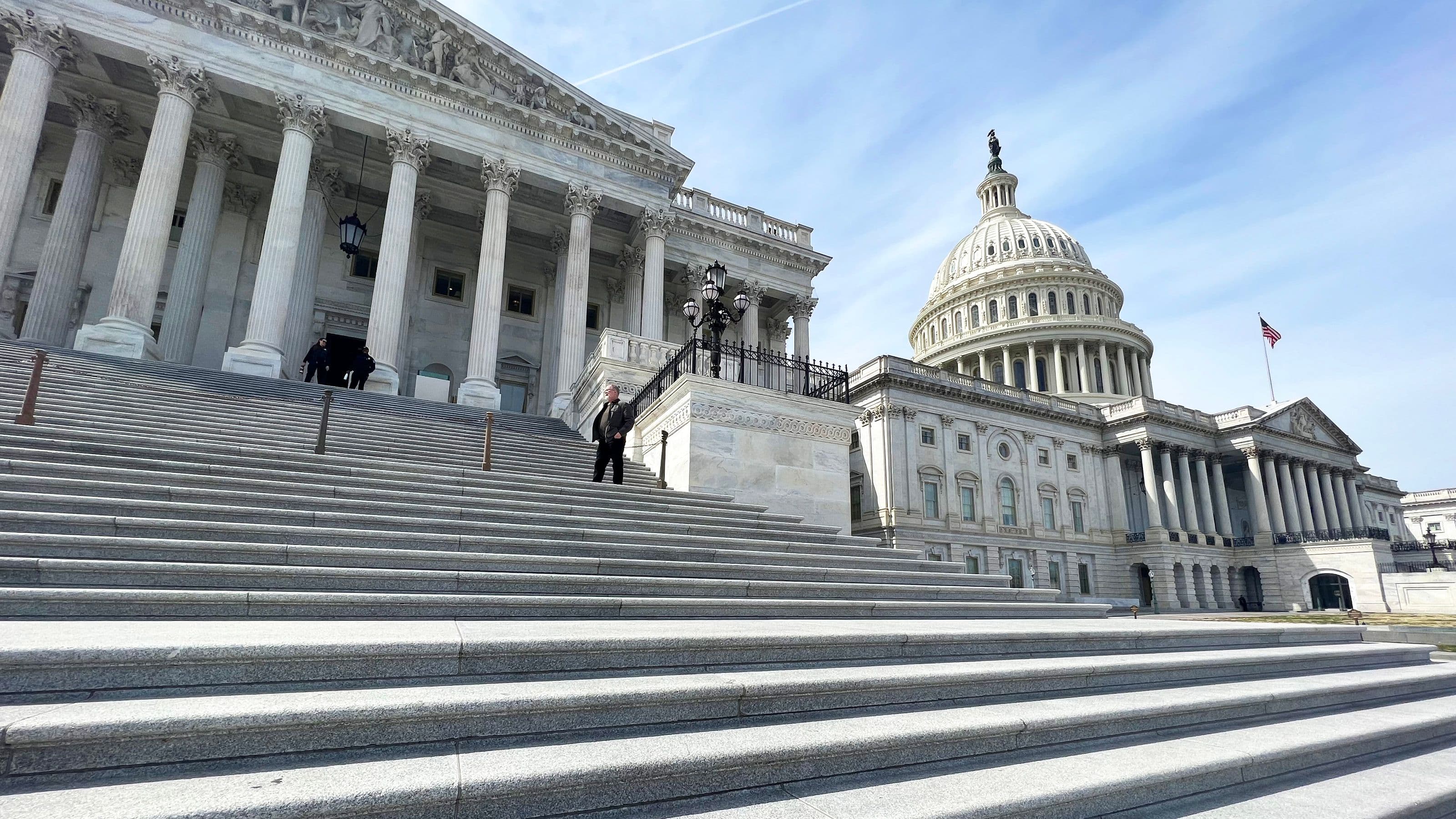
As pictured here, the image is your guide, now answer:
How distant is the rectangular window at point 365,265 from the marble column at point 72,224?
796 centimetres

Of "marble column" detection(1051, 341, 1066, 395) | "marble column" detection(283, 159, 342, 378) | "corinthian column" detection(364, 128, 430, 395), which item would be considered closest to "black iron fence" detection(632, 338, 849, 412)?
"corinthian column" detection(364, 128, 430, 395)

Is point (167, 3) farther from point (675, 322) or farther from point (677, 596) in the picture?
point (677, 596)

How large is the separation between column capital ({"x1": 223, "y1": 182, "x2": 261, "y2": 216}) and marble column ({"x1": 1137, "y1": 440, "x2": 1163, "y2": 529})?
2284 inches

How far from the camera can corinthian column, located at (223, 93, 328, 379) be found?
18.6m

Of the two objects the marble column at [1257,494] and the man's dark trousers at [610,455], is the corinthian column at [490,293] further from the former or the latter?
the marble column at [1257,494]

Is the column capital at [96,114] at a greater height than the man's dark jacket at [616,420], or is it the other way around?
the column capital at [96,114]

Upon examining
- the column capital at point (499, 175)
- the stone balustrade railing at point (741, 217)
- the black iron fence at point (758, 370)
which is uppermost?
the stone balustrade railing at point (741, 217)

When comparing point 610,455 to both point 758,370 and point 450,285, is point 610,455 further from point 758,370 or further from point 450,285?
point 450,285

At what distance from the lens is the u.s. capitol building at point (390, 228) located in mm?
18922

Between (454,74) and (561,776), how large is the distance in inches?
1053

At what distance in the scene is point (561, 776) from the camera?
2840 millimetres

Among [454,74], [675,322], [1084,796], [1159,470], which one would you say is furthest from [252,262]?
[1159,470]

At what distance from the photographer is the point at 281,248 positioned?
19.7 metres

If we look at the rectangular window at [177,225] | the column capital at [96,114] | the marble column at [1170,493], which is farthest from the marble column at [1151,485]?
the column capital at [96,114]
